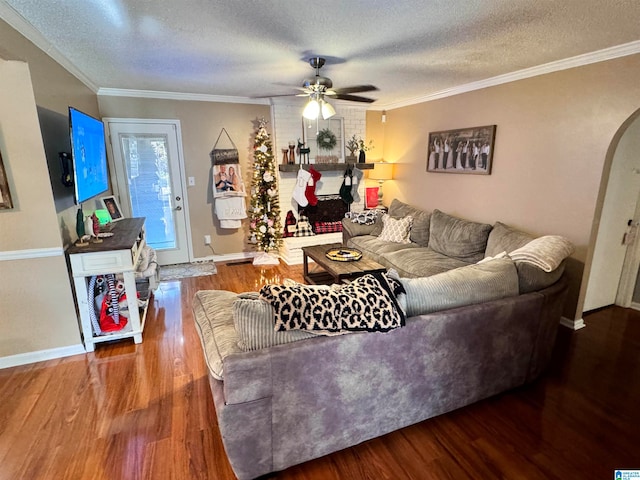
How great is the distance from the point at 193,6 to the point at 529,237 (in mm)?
3183

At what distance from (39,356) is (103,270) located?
816 millimetres

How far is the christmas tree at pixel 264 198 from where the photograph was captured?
473 centimetres

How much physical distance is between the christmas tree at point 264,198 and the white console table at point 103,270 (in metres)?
2.09

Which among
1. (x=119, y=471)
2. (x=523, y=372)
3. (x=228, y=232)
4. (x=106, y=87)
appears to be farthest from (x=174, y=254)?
(x=523, y=372)

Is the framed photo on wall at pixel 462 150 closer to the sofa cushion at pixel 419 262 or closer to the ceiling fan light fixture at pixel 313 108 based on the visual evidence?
the sofa cushion at pixel 419 262

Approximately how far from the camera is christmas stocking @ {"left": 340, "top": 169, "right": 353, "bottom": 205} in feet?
17.8

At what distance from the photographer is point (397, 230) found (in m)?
4.31

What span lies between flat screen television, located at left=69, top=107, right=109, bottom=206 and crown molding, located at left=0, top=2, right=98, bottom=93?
45cm

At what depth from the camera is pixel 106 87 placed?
13.2 ft

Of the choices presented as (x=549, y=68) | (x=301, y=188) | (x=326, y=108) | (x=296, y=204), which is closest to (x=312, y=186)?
(x=301, y=188)

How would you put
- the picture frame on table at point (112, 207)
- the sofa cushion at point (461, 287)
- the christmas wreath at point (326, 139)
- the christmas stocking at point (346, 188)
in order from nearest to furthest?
the sofa cushion at point (461, 287) < the picture frame on table at point (112, 207) < the christmas wreath at point (326, 139) < the christmas stocking at point (346, 188)

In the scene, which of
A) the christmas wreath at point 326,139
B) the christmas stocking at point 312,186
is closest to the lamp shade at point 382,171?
the christmas wreath at point 326,139

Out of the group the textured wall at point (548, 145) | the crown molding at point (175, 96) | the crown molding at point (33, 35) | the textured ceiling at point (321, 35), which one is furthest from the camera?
the crown molding at point (175, 96)

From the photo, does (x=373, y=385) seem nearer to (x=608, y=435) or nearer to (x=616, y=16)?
(x=608, y=435)
